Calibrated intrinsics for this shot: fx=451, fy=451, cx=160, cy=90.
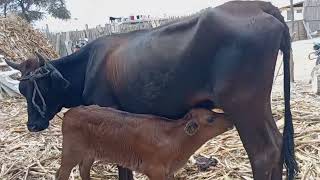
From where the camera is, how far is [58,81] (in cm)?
503

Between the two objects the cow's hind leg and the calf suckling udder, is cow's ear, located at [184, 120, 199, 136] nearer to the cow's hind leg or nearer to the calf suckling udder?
the calf suckling udder

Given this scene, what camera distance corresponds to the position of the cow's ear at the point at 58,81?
4953 millimetres

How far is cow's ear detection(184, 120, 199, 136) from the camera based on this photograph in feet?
13.3

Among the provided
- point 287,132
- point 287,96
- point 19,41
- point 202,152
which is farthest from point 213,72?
point 19,41

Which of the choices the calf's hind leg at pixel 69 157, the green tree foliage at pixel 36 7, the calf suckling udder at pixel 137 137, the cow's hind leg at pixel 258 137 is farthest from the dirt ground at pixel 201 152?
the green tree foliage at pixel 36 7

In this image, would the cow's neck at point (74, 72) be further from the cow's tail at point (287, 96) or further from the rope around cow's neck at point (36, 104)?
the cow's tail at point (287, 96)

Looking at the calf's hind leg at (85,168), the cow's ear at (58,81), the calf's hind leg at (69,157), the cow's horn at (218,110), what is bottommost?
the calf's hind leg at (85,168)

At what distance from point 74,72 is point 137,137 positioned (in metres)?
1.28

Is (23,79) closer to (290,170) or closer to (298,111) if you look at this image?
(290,170)

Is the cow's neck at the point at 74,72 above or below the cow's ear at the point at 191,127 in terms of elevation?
above

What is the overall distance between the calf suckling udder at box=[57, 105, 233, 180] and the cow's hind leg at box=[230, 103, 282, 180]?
0.23 m

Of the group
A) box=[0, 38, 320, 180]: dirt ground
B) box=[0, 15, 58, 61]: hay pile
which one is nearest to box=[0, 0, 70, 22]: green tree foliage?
box=[0, 15, 58, 61]: hay pile

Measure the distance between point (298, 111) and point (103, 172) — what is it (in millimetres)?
3159

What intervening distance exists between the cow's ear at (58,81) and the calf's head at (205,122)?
5.30 feet
